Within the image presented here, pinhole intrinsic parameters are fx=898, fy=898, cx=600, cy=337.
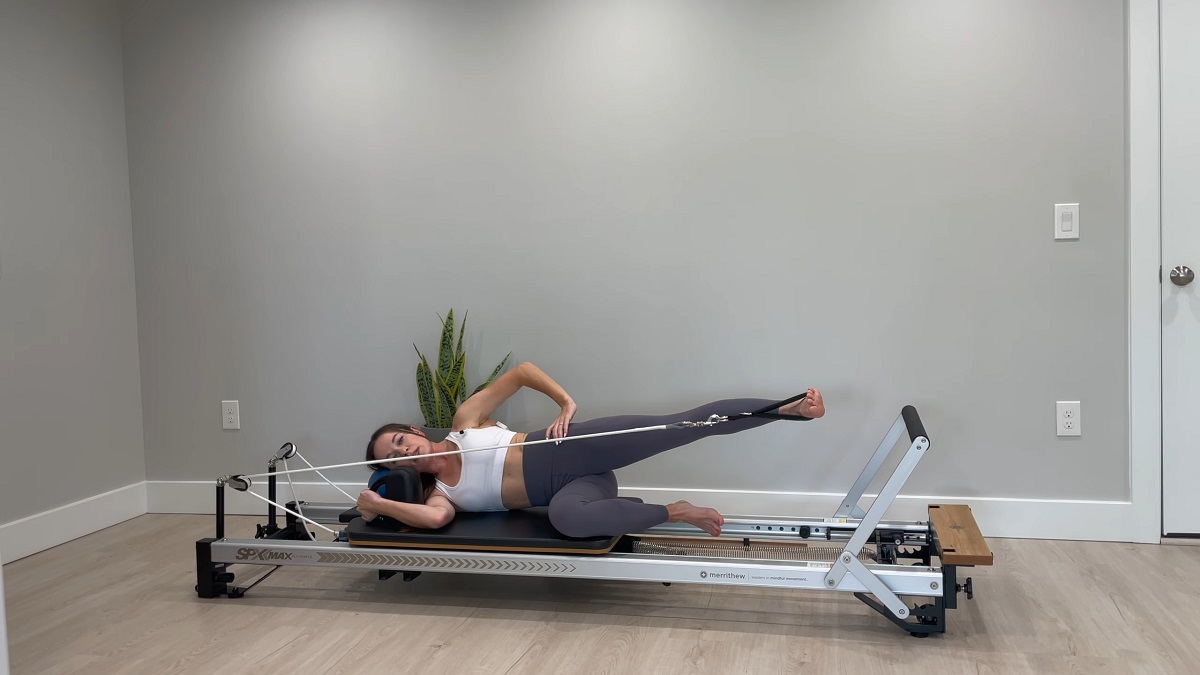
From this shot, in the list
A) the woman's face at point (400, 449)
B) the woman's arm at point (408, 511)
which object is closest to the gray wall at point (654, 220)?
the woman's face at point (400, 449)

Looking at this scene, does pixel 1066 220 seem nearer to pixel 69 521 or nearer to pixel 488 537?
pixel 488 537

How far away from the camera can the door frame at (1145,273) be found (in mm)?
3084

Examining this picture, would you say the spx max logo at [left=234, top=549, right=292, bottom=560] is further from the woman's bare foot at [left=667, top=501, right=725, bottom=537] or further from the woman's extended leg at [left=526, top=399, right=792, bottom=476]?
the woman's bare foot at [left=667, top=501, right=725, bottom=537]

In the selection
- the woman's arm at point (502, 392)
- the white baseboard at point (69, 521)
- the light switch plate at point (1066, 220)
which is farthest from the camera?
the white baseboard at point (69, 521)

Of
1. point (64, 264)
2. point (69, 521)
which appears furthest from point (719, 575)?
point (64, 264)

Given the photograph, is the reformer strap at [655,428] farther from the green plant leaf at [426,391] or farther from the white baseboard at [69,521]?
the white baseboard at [69,521]

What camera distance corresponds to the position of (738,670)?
219cm

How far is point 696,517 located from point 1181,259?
6.34 ft

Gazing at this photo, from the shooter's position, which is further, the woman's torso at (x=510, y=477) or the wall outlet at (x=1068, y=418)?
the wall outlet at (x=1068, y=418)

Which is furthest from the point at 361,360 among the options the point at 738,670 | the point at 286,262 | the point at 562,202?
the point at 738,670

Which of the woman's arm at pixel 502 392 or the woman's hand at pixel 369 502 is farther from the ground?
the woman's arm at pixel 502 392

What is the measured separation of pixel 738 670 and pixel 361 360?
2196mm

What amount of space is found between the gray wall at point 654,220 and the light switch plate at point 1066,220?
30 mm

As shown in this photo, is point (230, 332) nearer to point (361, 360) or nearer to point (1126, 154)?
point (361, 360)
